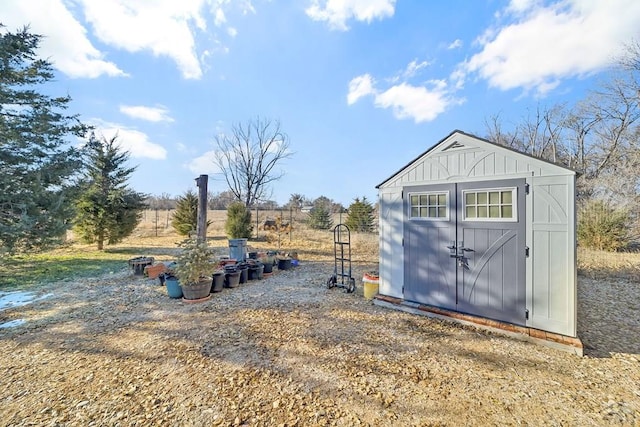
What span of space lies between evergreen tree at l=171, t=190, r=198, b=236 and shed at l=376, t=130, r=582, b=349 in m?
10.9

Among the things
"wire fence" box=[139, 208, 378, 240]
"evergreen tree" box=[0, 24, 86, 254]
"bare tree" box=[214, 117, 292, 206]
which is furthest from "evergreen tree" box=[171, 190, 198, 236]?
"evergreen tree" box=[0, 24, 86, 254]

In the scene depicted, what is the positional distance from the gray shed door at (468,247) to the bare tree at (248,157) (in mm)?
13608

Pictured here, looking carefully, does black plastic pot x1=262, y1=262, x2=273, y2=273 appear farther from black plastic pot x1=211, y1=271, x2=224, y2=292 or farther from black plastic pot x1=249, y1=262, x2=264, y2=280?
black plastic pot x1=211, y1=271, x2=224, y2=292

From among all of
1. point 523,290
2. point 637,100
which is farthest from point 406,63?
point 637,100

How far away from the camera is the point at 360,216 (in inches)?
486

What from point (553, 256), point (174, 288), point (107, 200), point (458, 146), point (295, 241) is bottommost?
point (174, 288)

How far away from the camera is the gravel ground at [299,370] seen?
203cm

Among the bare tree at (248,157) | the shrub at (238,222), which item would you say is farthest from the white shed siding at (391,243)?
the bare tree at (248,157)

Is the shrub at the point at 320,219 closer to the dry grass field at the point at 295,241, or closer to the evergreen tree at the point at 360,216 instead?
the dry grass field at the point at 295,241

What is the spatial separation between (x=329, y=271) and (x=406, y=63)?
7.13 meters

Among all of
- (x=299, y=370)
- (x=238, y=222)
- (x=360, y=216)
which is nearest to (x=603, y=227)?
(x=360, y=216)

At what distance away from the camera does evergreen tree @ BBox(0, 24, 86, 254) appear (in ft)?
18.8

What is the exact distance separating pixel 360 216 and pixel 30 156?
11.0 meters

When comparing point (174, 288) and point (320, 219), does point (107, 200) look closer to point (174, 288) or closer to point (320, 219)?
point (174, 288)
